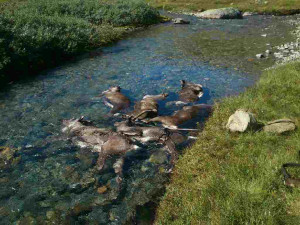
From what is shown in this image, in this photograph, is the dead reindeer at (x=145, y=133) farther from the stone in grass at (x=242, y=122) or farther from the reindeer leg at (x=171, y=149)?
the stone in grass at (x=242, y=122)

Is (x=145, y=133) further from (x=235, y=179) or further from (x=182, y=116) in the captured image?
(x=235, y=179)

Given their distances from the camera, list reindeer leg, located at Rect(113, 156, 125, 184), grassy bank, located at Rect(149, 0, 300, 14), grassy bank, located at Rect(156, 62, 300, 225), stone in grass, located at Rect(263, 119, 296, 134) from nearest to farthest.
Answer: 1. grassy bank, located at Rect(156, 62, 300, 225)
2. reindeer leg, located at Rect(113, 156, 125, 184)
3. stone in grass, located at Rect(263, 119, 296, 134)
4. grassy bank, located at Rect(149, 0, 300, 14)

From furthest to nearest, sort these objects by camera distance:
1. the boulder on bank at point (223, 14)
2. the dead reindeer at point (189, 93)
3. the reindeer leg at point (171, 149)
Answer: the boulder on bank at point (223, 14) → the dead reindeer at point (189, 93) → the reindeer leg at point (171, 149)

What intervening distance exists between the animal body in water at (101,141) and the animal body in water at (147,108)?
1416 millimetres

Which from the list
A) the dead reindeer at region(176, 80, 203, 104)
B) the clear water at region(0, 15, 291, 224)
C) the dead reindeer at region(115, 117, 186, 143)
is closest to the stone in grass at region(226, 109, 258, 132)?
the dead reindeer at region(115, 117, 186, 143)

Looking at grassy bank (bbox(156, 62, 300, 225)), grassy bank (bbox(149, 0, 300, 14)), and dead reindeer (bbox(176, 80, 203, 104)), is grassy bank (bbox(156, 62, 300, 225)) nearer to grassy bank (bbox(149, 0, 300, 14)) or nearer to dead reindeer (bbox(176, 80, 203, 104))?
dead reindeer (bbox(176, 80, 203, 104))

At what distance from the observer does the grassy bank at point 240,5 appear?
4459 centimetres

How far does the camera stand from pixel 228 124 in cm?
967

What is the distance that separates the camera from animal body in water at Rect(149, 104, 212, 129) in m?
10.6

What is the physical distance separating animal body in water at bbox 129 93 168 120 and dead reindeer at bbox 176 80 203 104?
86cm

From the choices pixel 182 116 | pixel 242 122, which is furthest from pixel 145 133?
pixel 242 122

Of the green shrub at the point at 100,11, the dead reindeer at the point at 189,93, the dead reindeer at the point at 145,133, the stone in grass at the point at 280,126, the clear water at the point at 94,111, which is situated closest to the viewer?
the clear water at the point at 94,111

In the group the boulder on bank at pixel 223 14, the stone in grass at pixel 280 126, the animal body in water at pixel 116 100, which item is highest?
the stone in grass at pixel 280 126

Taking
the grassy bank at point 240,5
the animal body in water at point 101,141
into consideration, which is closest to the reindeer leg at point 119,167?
the animal body in water at point 101,141
